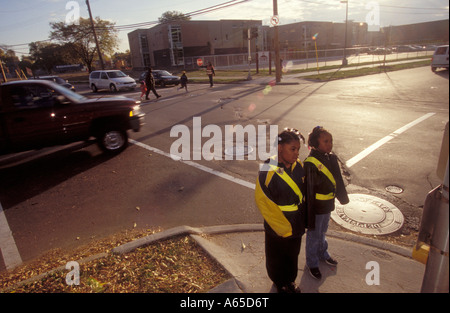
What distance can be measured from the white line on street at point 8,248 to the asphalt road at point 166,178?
7cm

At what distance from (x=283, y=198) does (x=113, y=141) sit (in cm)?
607

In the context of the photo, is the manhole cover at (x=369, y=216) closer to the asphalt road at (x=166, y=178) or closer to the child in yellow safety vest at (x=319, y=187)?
the asphalt road at (x=166, y=178)

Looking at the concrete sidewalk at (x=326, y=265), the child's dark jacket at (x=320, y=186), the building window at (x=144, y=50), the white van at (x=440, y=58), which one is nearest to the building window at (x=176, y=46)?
the building window at (x=144, y=50)

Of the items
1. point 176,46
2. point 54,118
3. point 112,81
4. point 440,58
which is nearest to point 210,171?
point 54,118

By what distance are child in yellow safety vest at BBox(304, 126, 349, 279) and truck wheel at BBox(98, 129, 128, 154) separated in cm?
588

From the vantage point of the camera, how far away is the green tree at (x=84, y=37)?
50.3 m

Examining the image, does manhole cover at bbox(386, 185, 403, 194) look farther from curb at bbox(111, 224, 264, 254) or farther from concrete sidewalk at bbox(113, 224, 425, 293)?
curb at bbox(111, 224, 264, 254)

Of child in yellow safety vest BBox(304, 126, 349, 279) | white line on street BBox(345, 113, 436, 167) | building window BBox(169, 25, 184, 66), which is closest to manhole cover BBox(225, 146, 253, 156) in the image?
white line on street BBox(345, 113, 436, 167)

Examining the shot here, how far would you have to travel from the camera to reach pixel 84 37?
168ft

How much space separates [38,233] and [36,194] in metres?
1.54

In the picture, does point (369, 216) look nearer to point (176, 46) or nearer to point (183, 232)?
point (183, 232)

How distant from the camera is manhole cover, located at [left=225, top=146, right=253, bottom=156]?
6838 millimetres

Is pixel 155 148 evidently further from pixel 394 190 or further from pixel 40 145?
pixel 394 190
